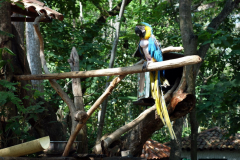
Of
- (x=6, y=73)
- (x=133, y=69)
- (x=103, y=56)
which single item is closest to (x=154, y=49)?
(x=133, y=69)

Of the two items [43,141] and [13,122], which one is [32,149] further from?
[13,122]

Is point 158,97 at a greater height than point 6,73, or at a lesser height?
lesser

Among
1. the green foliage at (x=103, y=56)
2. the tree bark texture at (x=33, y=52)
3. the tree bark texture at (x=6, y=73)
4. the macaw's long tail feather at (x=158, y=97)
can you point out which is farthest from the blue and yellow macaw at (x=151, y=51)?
the tree bark texture at (x=33, y=52)

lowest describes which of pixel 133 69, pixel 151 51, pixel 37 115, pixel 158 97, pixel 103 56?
pixel 37 115

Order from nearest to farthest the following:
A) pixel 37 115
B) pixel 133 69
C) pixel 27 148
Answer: pixel 27 148 → pixel 133 69 → pixel 37 115

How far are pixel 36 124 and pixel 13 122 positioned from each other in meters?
0.66

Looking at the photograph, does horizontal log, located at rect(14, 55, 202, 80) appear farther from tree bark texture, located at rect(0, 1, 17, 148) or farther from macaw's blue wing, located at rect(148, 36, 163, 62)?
macaw's blue wing, located at rect(148, 36, 163, 62)

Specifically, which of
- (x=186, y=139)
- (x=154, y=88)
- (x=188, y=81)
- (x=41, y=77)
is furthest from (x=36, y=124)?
(x=186, y=139)

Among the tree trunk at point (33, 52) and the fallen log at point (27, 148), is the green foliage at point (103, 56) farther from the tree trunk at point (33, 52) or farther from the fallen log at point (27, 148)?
the fallen log at point (27, 148)

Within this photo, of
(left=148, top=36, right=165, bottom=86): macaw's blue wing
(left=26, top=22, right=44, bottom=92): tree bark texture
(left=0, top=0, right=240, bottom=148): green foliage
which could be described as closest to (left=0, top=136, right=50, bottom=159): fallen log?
(left=0, top=0, right=240, bottom=148): green foliage

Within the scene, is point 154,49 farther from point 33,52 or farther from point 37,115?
point 33,52

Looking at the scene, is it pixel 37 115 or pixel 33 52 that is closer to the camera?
pixel 37 115

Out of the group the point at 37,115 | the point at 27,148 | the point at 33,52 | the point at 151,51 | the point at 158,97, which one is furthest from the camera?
the point at 33,52

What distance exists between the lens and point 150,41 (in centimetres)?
308
